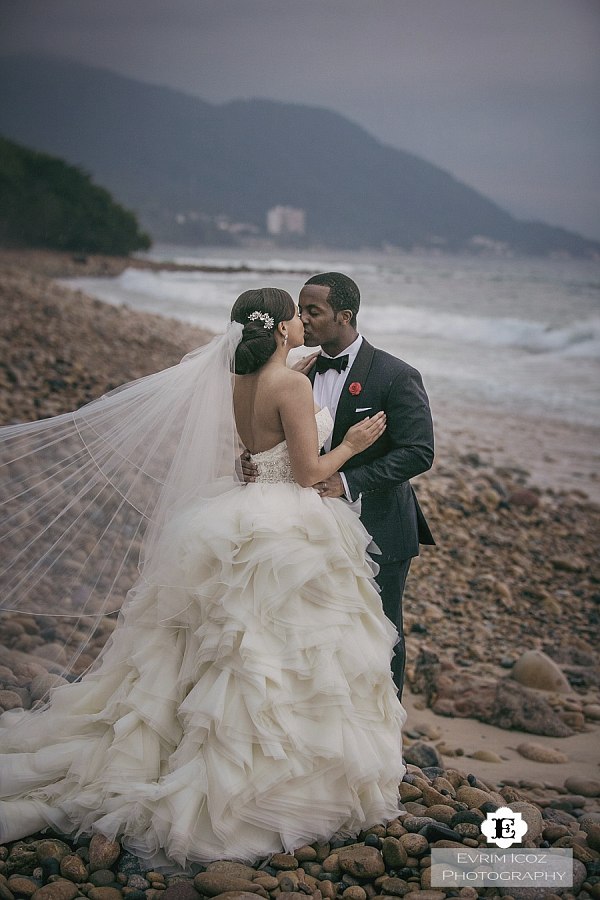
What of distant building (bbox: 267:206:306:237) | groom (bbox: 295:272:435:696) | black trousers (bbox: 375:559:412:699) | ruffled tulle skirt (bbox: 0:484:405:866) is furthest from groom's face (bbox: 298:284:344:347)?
distant building (bbox: 267:206:306:237)

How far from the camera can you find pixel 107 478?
281cm

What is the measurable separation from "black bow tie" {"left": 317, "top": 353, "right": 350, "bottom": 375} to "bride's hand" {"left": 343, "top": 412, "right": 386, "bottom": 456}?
0.24 m

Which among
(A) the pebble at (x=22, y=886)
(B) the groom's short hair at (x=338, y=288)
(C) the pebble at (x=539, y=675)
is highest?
(B) the groom's short hair at (x=338, y=288)

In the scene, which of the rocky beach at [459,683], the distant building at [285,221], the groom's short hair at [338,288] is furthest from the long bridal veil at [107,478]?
the distant building at [285,221]

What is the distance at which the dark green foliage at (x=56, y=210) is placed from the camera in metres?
25.0

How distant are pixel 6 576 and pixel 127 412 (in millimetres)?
756

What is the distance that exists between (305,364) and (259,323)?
469mm

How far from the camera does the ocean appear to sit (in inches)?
515

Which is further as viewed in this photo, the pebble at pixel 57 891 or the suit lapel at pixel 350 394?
the suit lapel at pixel 350 394

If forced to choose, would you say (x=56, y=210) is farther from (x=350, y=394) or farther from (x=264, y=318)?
(x=264, y=318)

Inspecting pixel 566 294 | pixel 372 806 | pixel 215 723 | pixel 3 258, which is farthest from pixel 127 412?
pixel 566 294

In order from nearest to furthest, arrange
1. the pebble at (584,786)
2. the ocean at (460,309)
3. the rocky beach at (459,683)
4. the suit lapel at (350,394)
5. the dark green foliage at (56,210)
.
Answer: the rocky beach at (459,683) → the suit lapel at (350,394) → the pebble at (584,786) → the ocean at (460,309) → the dark green foliage at (56,210)

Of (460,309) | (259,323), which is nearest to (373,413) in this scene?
(259,323)

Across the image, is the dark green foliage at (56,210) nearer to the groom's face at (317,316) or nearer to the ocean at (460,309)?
the ocean at (460,309)
